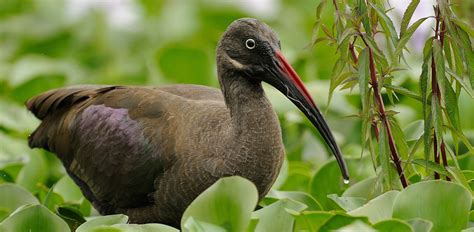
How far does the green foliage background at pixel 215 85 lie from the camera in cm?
416

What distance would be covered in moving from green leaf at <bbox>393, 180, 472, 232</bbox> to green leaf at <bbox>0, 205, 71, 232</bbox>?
1.30 metres

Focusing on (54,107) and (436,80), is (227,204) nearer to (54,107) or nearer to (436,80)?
(436,80)

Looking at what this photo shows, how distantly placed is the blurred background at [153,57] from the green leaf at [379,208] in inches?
17.1

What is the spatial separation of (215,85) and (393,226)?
3476 millimetres

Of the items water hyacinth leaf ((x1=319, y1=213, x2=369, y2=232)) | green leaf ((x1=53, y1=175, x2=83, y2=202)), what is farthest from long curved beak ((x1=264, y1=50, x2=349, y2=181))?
green leaf ((x1=53, y1=175, x2=83, y2=202))

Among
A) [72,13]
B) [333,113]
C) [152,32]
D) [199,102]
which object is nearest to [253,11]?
[152,32]

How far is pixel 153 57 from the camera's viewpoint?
24.1 ft

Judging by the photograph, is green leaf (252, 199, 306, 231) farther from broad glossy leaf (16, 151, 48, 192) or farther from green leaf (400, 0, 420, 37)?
broad glossy leaf (16, 151, 48, 192)

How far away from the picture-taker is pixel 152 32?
963 cm

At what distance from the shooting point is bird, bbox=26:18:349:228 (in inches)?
186

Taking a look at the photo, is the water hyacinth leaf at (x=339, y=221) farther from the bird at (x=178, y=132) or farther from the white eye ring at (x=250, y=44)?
the white eye ring at (x=250, y=44)

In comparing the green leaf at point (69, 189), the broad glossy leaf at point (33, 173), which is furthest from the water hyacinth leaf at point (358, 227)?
the broad glossy leaf at point (33, 173)

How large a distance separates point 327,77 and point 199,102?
2.83m

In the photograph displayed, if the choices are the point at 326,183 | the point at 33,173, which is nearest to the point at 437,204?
the point at 326,183
